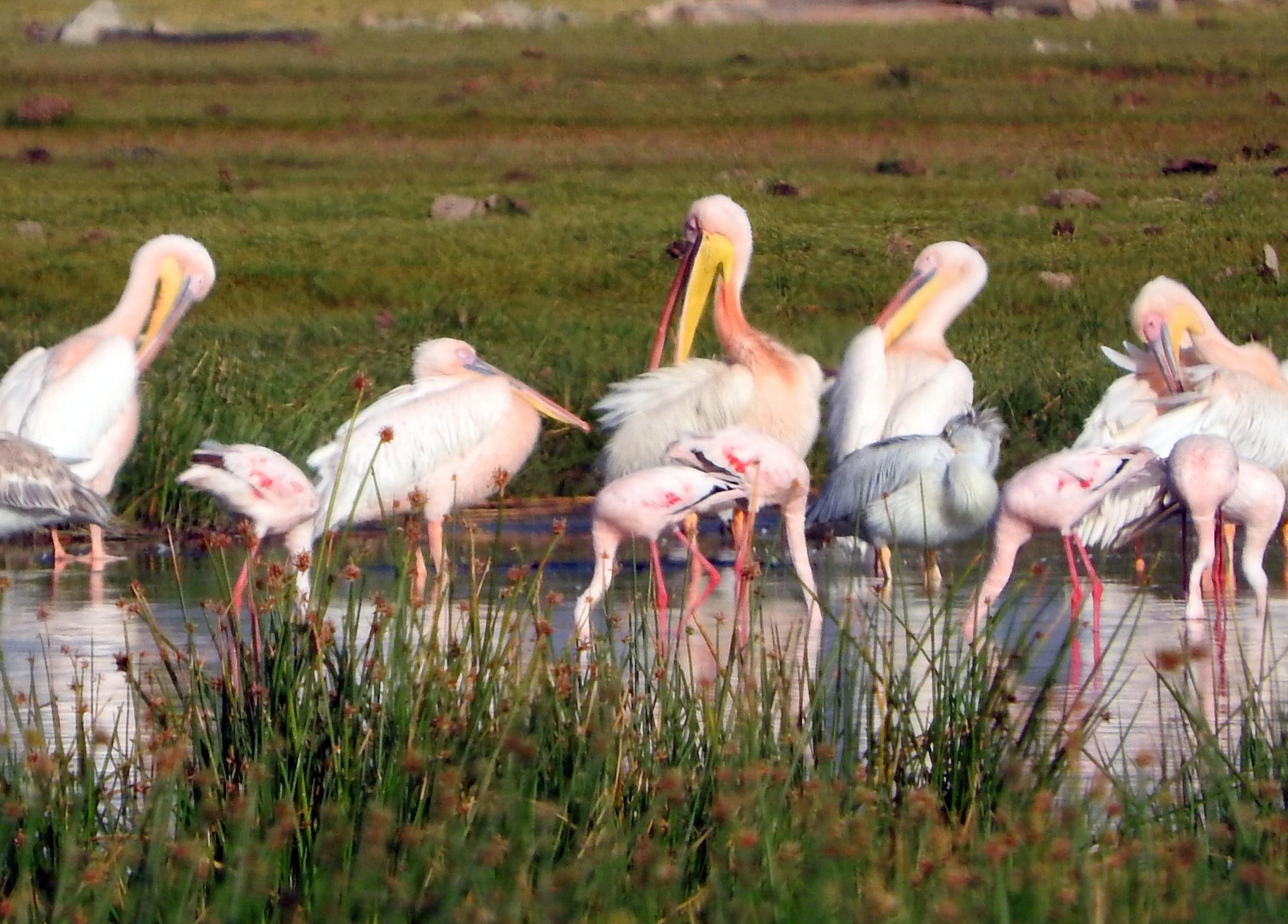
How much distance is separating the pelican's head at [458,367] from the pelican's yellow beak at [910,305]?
4.71ft

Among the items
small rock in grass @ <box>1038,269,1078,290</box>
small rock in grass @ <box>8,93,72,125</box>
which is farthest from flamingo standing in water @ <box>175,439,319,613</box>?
small rock in grass @ <box>8,93,72,125</box>

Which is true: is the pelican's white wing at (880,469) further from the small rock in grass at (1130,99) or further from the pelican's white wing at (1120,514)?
the small rock in grass at (1130,99)

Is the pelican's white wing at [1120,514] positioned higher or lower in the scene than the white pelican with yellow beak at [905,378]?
lower

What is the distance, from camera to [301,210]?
2280cm

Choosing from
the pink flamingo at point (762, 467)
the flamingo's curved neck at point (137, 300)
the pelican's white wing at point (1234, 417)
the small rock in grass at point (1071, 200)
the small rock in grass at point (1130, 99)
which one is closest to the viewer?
the pink flamingo at point (762, 467)

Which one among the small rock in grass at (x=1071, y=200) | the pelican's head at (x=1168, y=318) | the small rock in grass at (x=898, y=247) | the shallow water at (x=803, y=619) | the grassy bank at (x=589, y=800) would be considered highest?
the small rock in grass at (x=1071, y=200)

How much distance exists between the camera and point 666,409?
29.4 ft

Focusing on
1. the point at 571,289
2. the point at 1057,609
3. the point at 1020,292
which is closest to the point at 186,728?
the point at 1057,609

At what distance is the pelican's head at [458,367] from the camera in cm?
928

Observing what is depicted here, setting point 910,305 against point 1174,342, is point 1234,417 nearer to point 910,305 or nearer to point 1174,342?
point 1174,342

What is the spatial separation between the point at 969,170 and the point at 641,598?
756 inches

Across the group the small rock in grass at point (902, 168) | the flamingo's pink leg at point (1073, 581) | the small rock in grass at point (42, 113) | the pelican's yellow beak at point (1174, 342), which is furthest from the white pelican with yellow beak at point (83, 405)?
the small rock in grass at point (42, 113)

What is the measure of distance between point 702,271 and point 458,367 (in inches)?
55.1

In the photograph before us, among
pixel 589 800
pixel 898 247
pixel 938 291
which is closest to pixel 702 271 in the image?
pixel 938 291
